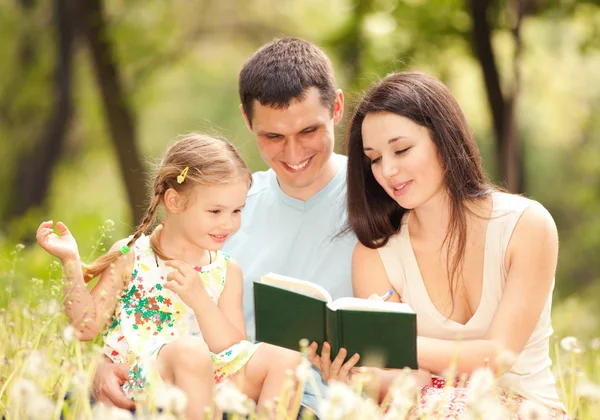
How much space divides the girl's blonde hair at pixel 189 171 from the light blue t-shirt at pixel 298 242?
550 millimetres

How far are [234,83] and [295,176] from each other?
40.3 feet

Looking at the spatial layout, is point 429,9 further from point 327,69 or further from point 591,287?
point 591,287

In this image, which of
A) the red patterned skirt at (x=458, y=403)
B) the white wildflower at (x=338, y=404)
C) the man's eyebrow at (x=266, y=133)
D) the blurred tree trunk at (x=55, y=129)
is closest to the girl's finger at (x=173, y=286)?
the man's eyebrow at (x=266, y=133)

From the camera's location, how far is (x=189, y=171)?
3.42 m

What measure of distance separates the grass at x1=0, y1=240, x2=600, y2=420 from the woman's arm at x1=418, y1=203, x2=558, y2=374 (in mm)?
189

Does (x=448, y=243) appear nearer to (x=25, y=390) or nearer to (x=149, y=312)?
(x=149, y=312)

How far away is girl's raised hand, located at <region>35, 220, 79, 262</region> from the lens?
10.6 ft

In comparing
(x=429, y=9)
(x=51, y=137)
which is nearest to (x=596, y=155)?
(x=429, y=9)

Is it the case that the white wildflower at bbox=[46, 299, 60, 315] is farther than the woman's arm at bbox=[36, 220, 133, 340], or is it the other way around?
the white wildflower at bbox=[46, 299, 60, 315]

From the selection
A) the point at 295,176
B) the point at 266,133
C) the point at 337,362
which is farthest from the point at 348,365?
the point at 266,133

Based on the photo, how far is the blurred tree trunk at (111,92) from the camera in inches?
380

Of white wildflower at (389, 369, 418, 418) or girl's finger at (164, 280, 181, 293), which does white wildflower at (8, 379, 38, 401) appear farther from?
white wildflower at (389, 369, 418, 418)

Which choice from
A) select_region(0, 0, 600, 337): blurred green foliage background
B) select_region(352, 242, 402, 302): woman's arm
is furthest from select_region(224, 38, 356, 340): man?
select_region(0, 0, 600, 337): blurred green foliage background

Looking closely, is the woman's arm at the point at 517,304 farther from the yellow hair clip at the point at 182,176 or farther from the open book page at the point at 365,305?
the yellow hair clip at the point at 182,176
